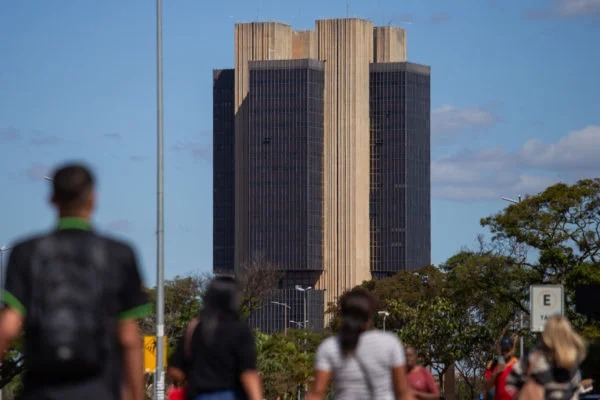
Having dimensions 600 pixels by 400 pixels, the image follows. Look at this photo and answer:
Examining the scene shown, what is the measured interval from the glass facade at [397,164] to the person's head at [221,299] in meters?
184

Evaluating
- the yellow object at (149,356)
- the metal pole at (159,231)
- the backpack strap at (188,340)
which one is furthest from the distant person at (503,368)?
the metal pole at (159,231)

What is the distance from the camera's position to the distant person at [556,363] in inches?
401

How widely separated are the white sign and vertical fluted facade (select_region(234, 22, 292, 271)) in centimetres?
16450

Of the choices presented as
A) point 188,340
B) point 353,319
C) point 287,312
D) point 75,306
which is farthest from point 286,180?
point 75,306

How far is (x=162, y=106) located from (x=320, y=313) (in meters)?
154

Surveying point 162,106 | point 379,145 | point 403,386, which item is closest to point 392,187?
point 379,145

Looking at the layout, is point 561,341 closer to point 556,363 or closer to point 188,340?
point 556,363

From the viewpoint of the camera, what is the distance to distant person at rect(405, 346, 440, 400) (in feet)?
48.5

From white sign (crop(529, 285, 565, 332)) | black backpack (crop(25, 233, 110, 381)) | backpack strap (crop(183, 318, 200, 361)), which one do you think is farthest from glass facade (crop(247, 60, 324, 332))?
black backpack (crop(25, 233, 110, 381))

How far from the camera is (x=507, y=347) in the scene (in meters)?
14.8

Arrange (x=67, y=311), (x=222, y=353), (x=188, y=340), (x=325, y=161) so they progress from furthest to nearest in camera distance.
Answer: (x=325, y=161)
(x=188, y=340)
(x=222, y=353)
(x=67, y=311)

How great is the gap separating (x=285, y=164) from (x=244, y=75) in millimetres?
14184

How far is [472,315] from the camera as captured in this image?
296 feet

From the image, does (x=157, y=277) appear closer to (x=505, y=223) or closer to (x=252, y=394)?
(x=252, y=394)
